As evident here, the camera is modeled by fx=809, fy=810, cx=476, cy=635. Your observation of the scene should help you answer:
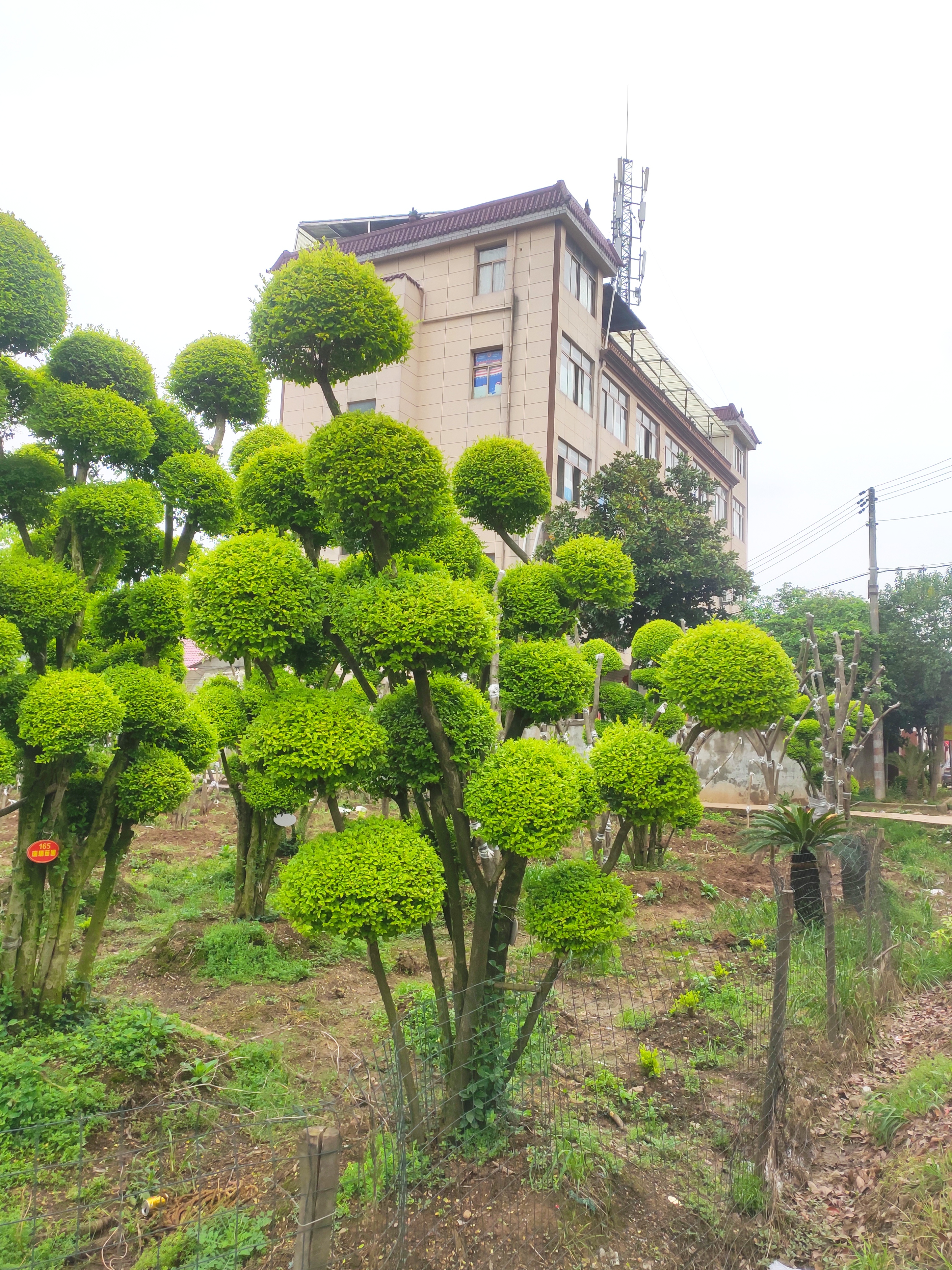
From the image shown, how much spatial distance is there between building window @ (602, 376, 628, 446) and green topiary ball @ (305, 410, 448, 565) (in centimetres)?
1635

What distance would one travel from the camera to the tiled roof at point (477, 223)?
636 inches

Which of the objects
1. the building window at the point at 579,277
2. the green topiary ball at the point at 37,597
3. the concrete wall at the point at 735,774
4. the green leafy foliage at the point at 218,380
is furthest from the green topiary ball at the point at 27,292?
the concrete wall at the point at 735,774

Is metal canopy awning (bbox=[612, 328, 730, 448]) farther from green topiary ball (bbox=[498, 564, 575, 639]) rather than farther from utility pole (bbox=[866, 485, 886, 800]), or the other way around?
green topiary ball (bbox=[498, 564, 575, 639])

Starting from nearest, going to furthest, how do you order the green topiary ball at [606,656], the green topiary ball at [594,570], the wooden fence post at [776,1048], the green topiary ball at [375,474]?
the green topiary ball at [375,474] → the wooden fence post at [776,1048] → the green topiary ball at [594,570] → the green topiary ball at [606,656]

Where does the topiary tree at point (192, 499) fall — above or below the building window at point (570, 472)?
below

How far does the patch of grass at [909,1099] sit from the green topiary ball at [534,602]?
309 centimetres

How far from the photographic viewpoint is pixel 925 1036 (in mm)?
5449

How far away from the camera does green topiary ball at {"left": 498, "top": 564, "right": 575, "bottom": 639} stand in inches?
164

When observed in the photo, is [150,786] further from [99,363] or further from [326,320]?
[326,320]

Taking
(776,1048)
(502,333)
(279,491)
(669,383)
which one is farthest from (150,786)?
(669,383)

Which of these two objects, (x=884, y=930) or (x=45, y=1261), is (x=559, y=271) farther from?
(x=45, y=1261)

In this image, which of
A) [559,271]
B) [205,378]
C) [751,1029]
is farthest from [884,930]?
[559,271]

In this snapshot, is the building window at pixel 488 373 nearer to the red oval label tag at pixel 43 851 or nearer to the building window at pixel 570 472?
the building window at pixel 570 472

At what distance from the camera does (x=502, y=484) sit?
4344 mm
